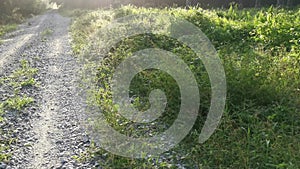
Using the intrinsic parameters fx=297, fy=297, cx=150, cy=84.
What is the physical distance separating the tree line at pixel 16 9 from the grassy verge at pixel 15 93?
2318 cm

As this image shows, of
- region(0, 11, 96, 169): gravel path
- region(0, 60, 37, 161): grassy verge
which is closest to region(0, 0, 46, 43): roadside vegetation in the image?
region(0, 60, 37, 161): grassy verge

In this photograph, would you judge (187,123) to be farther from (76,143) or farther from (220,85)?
(76,143)

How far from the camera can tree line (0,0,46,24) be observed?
113ft

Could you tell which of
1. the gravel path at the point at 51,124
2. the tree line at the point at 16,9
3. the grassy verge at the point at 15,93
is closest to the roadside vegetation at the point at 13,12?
the tree line at the point at 16,9

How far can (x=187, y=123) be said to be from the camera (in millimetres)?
6125

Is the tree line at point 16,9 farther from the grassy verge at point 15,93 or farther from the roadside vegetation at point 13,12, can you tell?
the grassy verge at point 15,93

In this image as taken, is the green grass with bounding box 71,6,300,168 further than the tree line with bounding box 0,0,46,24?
No

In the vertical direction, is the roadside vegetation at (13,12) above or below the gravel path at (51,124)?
above


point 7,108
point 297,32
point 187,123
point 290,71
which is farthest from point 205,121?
point 297,32

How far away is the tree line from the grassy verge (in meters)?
23.2

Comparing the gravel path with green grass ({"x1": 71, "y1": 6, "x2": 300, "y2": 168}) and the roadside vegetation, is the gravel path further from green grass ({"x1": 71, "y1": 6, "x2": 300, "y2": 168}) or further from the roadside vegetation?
the roadside vegetation

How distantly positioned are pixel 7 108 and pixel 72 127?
226 cm

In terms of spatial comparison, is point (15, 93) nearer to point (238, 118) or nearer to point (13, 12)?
point (238, 118)

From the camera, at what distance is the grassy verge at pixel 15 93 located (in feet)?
20.1
